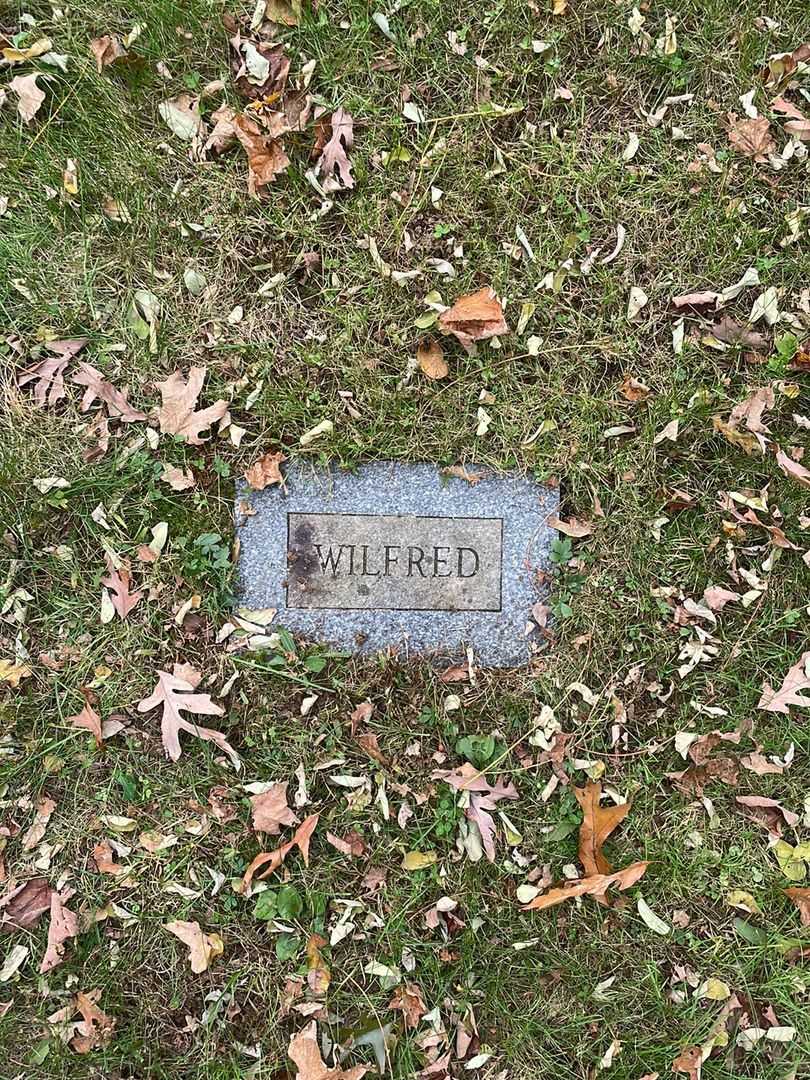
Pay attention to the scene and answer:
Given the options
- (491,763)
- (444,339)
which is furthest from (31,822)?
(444,339)

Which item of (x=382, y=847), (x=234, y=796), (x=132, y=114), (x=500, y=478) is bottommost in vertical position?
(x=382, y=847)

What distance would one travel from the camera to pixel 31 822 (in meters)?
2.34

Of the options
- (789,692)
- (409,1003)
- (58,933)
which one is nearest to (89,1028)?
(58,933)

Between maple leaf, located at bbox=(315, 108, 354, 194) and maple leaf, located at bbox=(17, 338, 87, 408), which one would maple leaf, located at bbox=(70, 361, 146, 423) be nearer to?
maple leaf, located at bbox=(17, 338, 87, 408)

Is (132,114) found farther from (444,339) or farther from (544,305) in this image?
(544,305)

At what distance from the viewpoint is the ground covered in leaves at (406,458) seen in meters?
2.34

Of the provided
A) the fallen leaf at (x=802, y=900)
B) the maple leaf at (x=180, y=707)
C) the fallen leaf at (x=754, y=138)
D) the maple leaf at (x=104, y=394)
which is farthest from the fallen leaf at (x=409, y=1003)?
the fallen leaf at (x=754, y=138)

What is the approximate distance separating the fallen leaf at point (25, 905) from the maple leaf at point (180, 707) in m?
0.56

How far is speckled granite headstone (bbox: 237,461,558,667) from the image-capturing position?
94.1 inches

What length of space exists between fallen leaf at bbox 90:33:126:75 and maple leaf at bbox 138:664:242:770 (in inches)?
78.3

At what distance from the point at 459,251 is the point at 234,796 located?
1.92 metres

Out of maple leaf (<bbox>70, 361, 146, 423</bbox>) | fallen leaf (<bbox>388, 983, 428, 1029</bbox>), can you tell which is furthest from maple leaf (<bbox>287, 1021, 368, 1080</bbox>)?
maple leaf (<bbox>70, 361, 146, 423</bbox>)

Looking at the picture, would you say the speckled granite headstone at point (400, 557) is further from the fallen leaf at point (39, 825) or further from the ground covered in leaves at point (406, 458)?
the fallen leaf at point (39, 825)

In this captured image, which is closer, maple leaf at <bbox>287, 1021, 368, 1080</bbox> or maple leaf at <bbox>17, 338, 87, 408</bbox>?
maple leaf at <bbox>287, 1021, 368, 1080</bbox>
